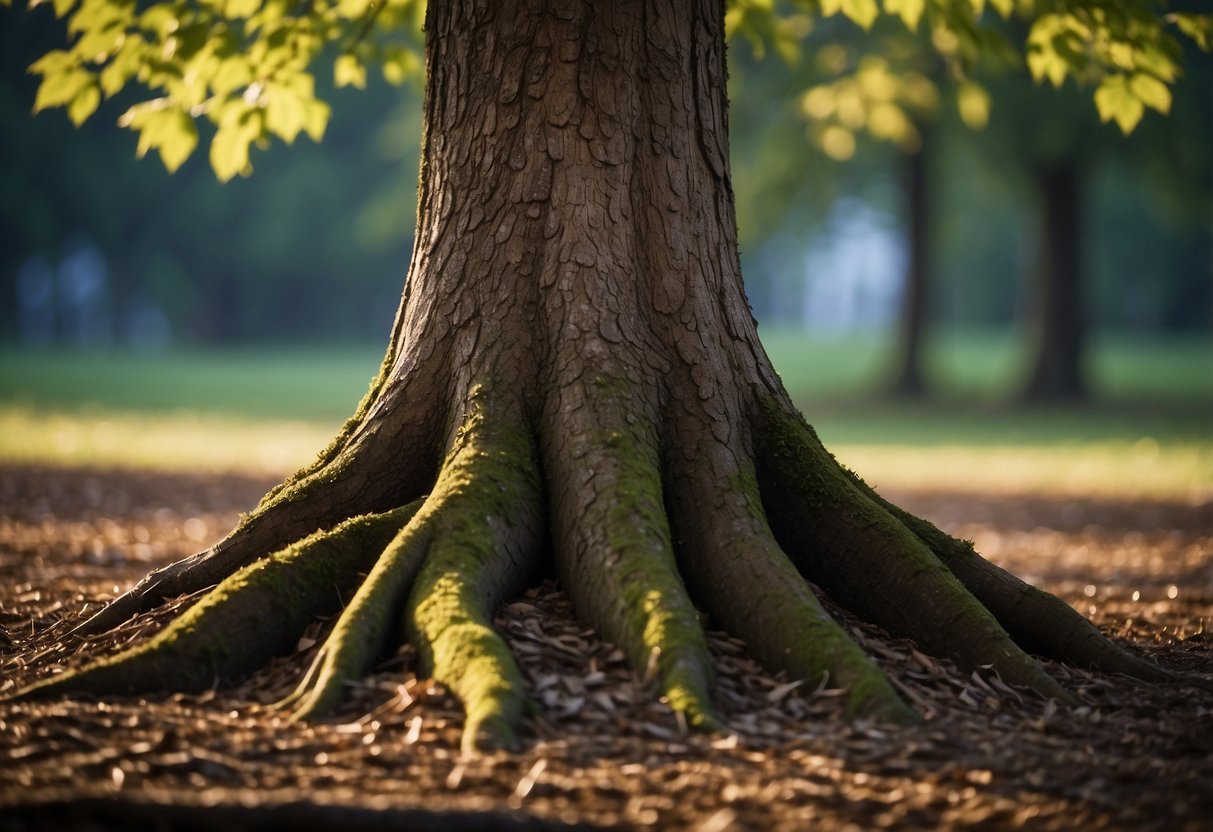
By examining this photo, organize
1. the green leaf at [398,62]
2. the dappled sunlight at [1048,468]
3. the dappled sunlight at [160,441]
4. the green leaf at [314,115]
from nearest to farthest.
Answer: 1. the green leaf at [314,115]
2. the green leaf at [398,62]
3. the dappled sunlight at [1048,468]
4. the dappled sunlight at [160,441]

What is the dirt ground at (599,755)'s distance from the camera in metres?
2.78

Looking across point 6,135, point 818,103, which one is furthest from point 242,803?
point 6,135

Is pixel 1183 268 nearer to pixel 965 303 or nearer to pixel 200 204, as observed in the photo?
pixel 965 303

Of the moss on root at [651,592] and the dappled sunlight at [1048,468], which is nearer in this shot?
the moss on root at [651,592]

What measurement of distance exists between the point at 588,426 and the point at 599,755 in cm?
135

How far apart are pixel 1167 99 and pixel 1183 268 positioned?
42.7 meters

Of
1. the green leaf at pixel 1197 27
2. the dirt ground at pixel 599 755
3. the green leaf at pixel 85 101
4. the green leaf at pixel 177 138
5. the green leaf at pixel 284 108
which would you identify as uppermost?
the green leaf at pixel 1197 27

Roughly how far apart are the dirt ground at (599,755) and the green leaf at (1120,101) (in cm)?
261

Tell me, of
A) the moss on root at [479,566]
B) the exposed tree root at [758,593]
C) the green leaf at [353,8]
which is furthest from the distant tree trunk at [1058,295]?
the moss on root at [479,566]

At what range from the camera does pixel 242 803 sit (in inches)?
105

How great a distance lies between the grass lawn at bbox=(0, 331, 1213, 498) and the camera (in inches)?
523

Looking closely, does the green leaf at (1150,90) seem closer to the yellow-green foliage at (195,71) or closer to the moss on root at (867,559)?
the moss on root at (867,559)

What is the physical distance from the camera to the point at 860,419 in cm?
2147

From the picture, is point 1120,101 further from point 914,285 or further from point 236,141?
point 914,285
